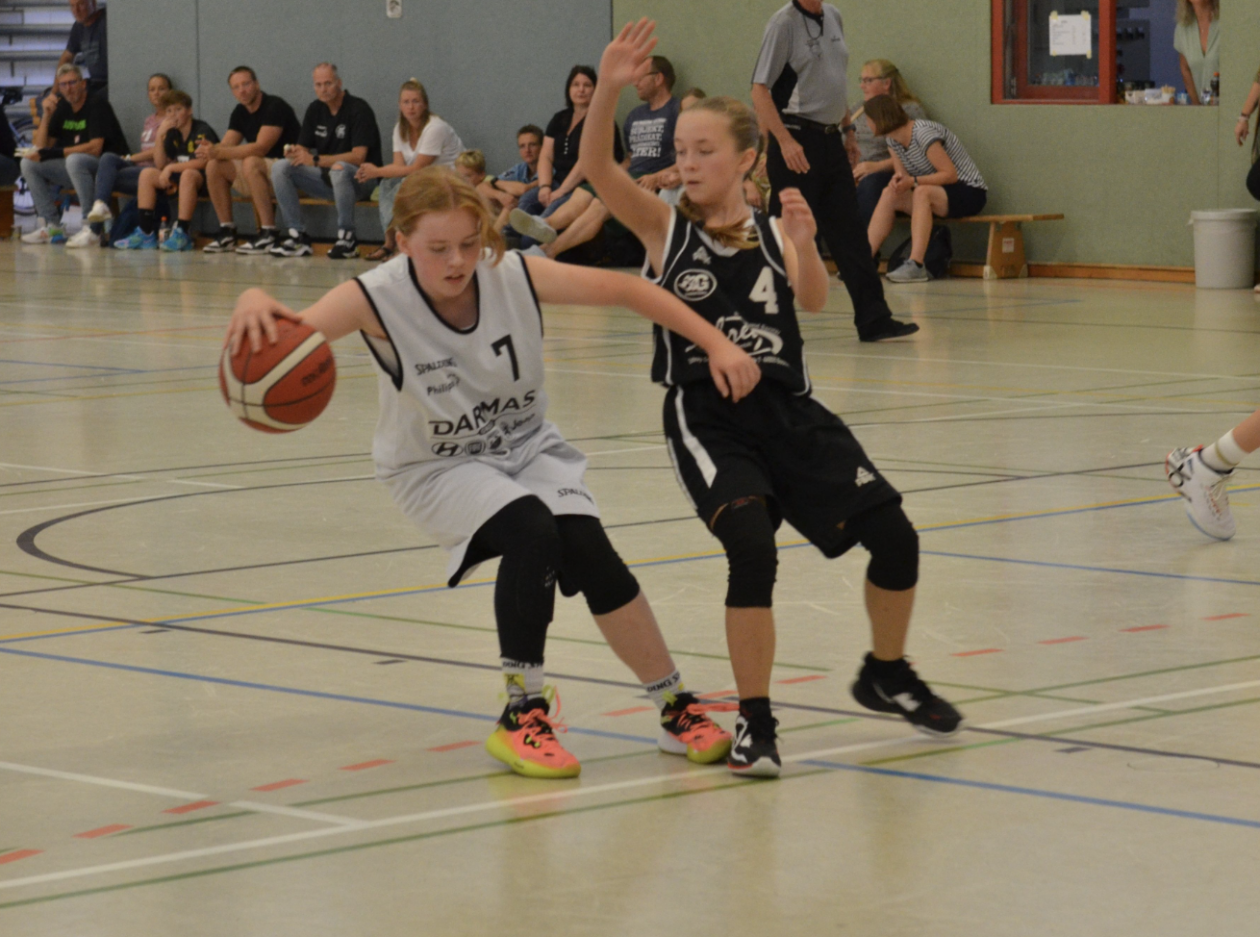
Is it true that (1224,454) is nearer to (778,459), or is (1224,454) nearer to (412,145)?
(778,459)

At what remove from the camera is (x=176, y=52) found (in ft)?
79.8

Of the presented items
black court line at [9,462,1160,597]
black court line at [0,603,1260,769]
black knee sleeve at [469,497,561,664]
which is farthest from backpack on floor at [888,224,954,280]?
black knee sleeve at [469,497,561,664]

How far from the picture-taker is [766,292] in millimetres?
4539

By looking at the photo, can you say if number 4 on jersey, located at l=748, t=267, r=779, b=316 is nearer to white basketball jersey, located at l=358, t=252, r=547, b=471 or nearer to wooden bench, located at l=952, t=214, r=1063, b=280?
white basketball jersey, located at l=358, t=252, r=547, b=471

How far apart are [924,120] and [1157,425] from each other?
9039 millimetres

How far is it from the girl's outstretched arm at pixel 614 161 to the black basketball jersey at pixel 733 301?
43mm

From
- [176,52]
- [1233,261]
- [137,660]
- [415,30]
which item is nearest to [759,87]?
[1233,261]

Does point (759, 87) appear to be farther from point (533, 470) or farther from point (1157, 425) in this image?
point (533, 470)

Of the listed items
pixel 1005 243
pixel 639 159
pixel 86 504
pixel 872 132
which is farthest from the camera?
pixel 639 159

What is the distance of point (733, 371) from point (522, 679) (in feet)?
2.40

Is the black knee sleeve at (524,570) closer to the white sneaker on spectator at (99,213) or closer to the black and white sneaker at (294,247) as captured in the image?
the black and white sneaker at (294,247)

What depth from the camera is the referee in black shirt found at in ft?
39.6

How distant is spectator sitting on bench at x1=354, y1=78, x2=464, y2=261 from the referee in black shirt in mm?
8379

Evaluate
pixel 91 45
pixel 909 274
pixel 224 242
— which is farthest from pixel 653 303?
pixel 91 45
